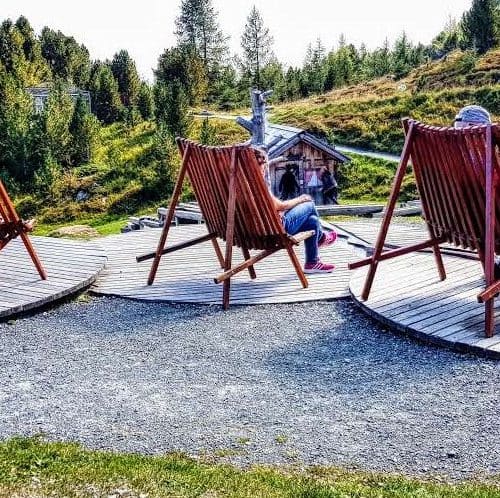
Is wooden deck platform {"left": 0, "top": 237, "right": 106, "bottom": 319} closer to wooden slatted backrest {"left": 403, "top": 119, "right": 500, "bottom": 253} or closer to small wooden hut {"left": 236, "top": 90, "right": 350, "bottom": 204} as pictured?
wooden slatted backrest {"left": 403, "top": 119, "right": 500, "bottom": 253}

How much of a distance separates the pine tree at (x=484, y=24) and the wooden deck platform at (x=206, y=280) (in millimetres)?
49958

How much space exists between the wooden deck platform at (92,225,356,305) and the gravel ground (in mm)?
637

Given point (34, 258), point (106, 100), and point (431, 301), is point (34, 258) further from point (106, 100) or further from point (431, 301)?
point (106, 100)

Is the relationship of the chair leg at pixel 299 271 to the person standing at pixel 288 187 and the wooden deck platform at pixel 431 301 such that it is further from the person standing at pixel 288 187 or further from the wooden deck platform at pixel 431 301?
the person standing at pixel 288 187

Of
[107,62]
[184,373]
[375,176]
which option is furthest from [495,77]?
[184,373]

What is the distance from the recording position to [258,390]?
5.37m

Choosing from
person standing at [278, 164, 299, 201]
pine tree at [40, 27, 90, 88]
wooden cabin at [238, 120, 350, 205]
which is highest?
pine tree at [40, 27, 90, 88]

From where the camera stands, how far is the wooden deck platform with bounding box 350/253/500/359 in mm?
6123

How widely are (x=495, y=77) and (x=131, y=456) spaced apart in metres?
47.9

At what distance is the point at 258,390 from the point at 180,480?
1536 mm

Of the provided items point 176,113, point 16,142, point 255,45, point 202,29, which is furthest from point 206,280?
point 202,29

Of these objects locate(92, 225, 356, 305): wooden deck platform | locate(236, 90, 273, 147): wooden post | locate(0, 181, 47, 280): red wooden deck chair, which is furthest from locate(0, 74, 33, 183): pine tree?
locate(0, 181, 47, 280): red wooden deck chair

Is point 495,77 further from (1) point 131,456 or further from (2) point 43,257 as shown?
(1) point 131,456

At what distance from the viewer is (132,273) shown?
9.63 meters
